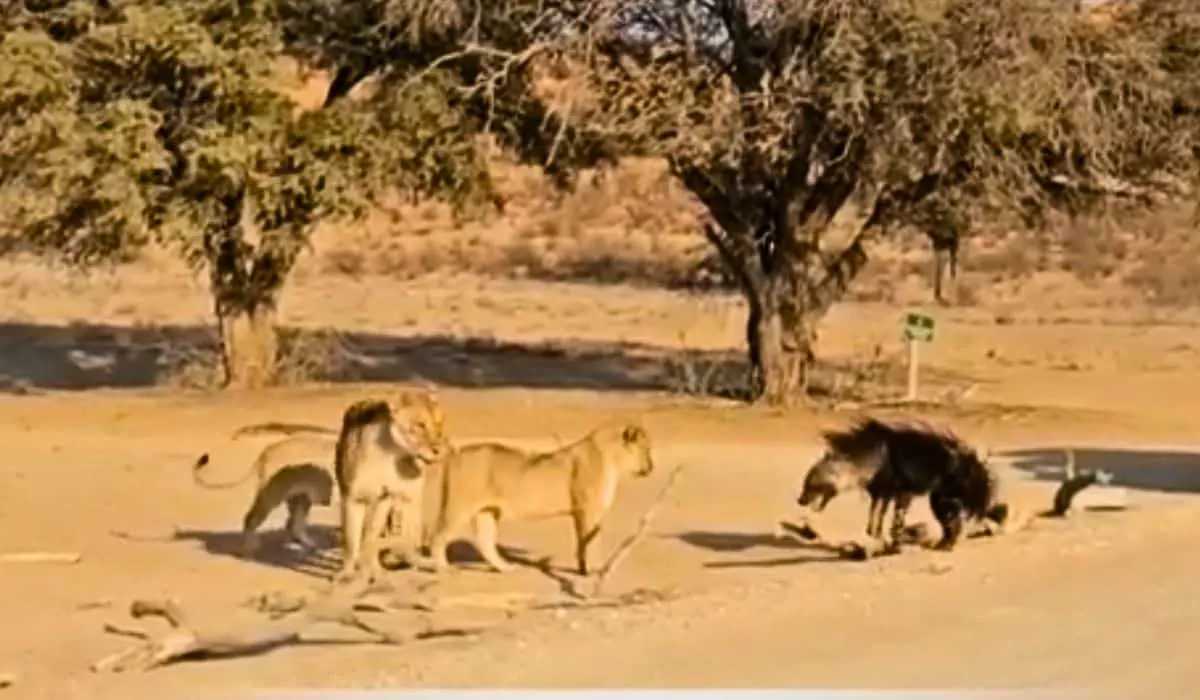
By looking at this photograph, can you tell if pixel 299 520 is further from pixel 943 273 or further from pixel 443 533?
pixel 943 273

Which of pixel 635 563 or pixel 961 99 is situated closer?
pixel 635 563

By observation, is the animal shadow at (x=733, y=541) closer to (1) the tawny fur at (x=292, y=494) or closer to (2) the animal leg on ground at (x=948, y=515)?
(2) the animal leg on ground at (x=948, y=515)

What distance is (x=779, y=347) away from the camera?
32.2 m

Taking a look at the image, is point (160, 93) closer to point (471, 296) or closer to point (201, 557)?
point (201, 557)

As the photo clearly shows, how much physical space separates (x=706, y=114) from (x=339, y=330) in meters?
18.4

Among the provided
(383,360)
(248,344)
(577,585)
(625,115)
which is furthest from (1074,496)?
(383,360)

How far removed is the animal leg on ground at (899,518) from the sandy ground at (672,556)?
47cm

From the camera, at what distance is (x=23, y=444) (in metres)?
25.3

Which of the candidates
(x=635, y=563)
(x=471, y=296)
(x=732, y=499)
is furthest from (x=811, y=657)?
(x=471, y=296)

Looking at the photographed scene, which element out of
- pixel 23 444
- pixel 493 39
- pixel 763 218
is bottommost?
pixel 23 444

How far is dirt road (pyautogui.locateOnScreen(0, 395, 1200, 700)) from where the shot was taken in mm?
11258

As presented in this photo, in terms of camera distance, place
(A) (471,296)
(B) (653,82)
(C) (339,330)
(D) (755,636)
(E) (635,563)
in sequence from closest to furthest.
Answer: (D) (755,636)
(E) (635,563)
(B) (653,82)
(C) (339,330)
(A) (471,296)

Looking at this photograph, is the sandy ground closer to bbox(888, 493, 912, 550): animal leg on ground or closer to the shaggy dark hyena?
the shaggy dark hyena

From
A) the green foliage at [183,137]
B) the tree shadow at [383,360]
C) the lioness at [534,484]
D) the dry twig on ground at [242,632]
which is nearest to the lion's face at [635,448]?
the lioness at [534,484]
